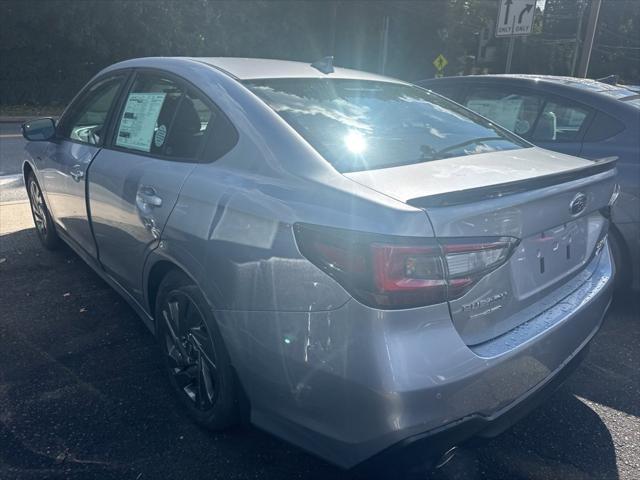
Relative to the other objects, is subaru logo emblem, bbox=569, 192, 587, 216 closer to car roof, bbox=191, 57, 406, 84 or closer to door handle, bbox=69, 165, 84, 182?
car roof, bbox=191, 57, 406, 84

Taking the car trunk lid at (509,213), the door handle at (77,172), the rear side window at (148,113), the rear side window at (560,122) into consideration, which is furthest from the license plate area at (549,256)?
Result: the door handle at (77,172)

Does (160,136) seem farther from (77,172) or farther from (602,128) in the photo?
(602,128)

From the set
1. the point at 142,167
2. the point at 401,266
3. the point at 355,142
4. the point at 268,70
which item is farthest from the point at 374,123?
the point at 142,167

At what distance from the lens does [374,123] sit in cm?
255

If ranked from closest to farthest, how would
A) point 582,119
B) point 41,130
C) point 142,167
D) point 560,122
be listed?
point 142,167
point 41,130
point 582,119
point 560,122

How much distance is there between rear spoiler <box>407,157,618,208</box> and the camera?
1.78 metres

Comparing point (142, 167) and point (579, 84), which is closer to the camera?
point (142, 167)

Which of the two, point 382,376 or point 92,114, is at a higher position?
point 92,114

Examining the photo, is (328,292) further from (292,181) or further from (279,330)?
(292,181)

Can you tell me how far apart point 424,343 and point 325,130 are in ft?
3.36

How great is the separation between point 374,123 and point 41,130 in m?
2.67

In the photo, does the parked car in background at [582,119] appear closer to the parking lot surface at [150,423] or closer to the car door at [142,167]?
the parking lot surface at [150,423]

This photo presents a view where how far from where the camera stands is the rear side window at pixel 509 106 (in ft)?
14.6

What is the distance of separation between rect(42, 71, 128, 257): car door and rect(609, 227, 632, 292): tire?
330 centimetres
